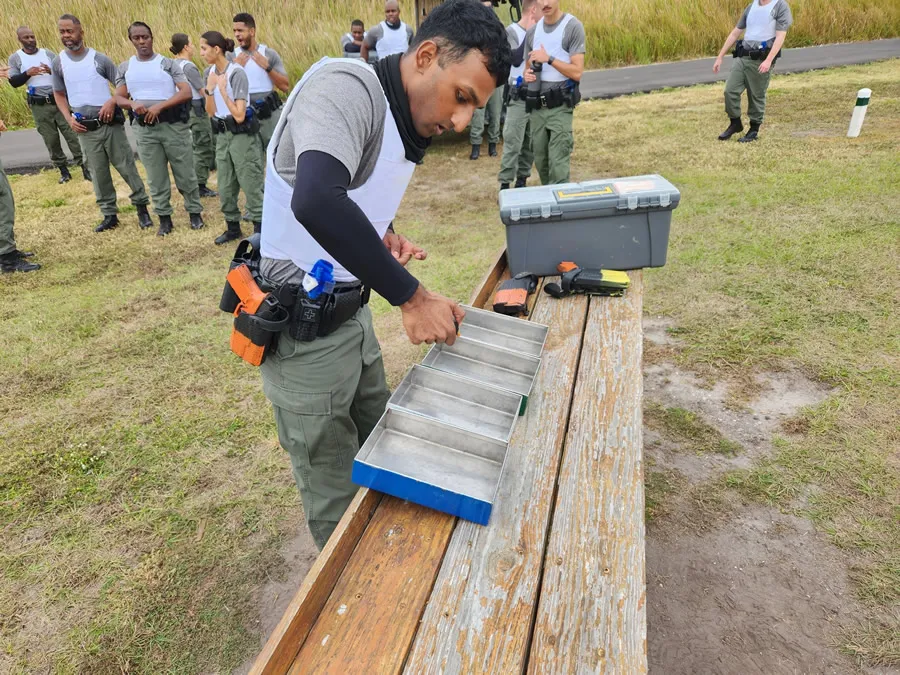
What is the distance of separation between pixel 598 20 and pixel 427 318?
19.7m

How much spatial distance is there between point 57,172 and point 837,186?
1179 centimetres

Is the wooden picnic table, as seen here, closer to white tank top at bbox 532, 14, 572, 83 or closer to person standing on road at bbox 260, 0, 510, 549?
person standing on road at bbox 260, 0, 510, 549

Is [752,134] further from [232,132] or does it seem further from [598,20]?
[598,20]

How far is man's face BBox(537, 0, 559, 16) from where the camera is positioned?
536 centimetres

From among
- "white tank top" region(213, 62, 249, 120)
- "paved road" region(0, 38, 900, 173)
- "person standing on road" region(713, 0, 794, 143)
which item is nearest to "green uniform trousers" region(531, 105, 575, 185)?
"white tank top" region(213, 62, 249, 120)

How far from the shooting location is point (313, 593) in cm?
125

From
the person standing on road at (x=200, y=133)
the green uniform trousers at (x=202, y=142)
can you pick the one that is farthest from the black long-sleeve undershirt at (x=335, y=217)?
the green uniform trousers at (x=202, y=142)

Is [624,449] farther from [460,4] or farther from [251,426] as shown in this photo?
[251,426]

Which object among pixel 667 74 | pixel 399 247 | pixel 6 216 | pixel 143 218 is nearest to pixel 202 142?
pixel 143 218

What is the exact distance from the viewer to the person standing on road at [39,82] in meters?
7.79

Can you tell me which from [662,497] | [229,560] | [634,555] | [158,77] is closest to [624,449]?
[634,555]

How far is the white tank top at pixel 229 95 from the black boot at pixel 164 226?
5.03 ft

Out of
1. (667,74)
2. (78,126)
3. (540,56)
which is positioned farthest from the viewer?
(667,74)

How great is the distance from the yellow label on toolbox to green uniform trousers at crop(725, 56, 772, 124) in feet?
21.4
